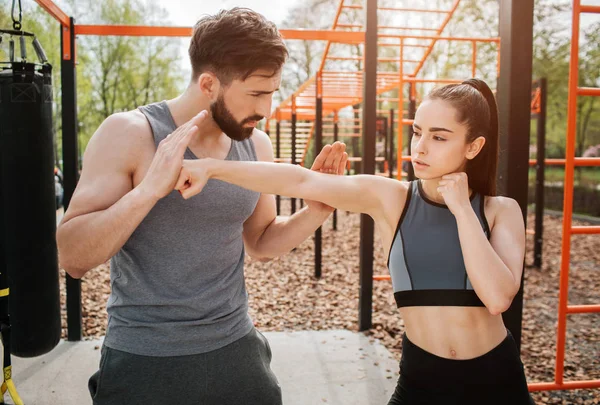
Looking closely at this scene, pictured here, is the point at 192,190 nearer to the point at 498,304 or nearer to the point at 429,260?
the point at 429,260

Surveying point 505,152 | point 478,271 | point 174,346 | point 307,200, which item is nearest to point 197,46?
point 307,200

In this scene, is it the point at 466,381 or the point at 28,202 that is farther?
the point at 28,202

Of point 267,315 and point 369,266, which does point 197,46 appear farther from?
point 267,315

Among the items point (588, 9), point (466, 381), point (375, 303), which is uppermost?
point (588, 9)

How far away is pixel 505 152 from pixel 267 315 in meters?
3.56

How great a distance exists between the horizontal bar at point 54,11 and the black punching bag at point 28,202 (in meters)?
0.44

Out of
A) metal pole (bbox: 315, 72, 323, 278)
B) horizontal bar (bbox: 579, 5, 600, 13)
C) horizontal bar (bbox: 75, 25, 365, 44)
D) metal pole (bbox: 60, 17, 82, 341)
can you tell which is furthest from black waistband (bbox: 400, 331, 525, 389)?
metal pole (bbox: 315, 72, 323, 278)

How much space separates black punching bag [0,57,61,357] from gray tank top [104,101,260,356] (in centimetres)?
161

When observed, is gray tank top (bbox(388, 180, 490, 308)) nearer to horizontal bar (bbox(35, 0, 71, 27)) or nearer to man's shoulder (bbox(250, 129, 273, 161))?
man's shoulder (bbox(250, 129, 273, 161))

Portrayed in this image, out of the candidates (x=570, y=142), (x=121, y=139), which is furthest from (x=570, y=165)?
(x=121, y=139)

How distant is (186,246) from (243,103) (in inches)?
19.1

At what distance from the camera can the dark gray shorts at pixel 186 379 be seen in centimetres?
164

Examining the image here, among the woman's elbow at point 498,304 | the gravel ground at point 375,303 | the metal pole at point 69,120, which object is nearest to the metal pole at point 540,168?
the gravel ground at point 375,303

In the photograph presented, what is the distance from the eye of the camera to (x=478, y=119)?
180cm
